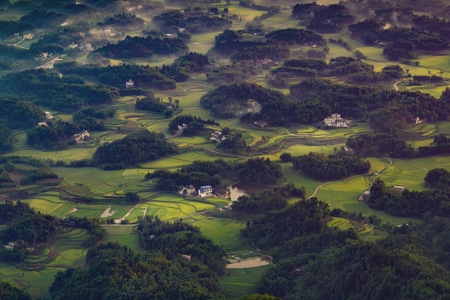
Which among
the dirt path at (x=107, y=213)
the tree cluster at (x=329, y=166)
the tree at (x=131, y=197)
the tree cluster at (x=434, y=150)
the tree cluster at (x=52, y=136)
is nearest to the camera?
the dirt path at (x=107, y=213)

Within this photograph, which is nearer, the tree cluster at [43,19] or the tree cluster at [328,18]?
the tree cluster at [328,18]

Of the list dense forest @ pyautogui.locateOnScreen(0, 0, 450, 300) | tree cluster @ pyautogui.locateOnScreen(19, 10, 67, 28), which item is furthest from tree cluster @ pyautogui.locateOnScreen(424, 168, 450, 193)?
tree cluster @ pyautogui.locateOnScreen(19, 10, 67, 28)

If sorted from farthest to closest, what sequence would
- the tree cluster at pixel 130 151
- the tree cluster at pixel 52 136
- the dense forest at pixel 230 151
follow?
the tree cluster at pixel 52 136
the tree cluster at pixel 130 151
the dense forest at pixel 230 151

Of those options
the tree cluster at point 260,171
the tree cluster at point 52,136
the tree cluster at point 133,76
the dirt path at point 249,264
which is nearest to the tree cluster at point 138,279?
the dirt path at point 249,264

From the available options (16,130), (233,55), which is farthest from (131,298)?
(233,55)

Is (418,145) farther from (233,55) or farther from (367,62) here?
(233,55)

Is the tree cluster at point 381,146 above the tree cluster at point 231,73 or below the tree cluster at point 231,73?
above

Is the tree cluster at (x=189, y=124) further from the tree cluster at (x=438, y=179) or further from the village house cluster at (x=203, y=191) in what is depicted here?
the tree cluster at (x=438, y=179)

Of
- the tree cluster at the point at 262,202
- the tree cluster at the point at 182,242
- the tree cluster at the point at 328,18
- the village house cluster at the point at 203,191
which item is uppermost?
the tree cluster at the point at 182,242
